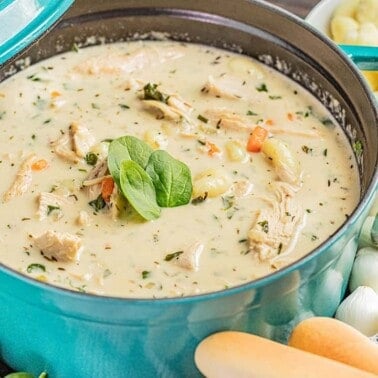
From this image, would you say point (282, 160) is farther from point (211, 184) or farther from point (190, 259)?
point (190, 259)

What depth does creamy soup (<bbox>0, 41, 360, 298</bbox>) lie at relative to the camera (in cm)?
242

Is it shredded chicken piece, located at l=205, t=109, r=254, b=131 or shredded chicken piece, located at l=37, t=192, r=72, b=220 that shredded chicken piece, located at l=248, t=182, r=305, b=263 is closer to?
shredded chicken piece, located at l=205, t=109, r=254, b=131

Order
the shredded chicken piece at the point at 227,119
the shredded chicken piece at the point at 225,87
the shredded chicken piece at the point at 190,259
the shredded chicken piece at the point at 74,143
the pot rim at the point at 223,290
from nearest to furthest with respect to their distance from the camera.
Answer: the pot rim at the point at 223,290
the shredded chicken piece at the point at 190,259
the shredded chicken piece at the point at 74,143
the shredded chicken piece at the point at 227,119
the shredded chicken piece at the point at 225,87

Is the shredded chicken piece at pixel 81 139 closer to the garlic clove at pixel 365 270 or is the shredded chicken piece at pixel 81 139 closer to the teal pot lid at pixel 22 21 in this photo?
the teal pot lid at pixel 22 21

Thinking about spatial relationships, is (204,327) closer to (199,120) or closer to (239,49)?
(199,120)

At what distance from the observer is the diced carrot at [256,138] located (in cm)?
280

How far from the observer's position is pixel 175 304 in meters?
2.08

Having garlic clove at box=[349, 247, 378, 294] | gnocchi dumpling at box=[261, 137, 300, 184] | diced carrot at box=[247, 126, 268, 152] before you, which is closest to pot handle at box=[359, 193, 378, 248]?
garlic clove at box=[349, 247, 378, 294]

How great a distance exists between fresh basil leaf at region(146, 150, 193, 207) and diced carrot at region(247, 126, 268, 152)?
320 millimetres

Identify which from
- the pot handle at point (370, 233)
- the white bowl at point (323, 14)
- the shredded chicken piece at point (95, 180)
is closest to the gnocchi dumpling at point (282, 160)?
the pot handle at point (370, 233)

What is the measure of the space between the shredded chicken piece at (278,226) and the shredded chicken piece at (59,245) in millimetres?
442

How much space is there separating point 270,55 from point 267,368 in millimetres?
1387

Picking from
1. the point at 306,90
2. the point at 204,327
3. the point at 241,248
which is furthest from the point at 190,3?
the point at 204,327

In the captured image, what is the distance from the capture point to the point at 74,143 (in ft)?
9.16
